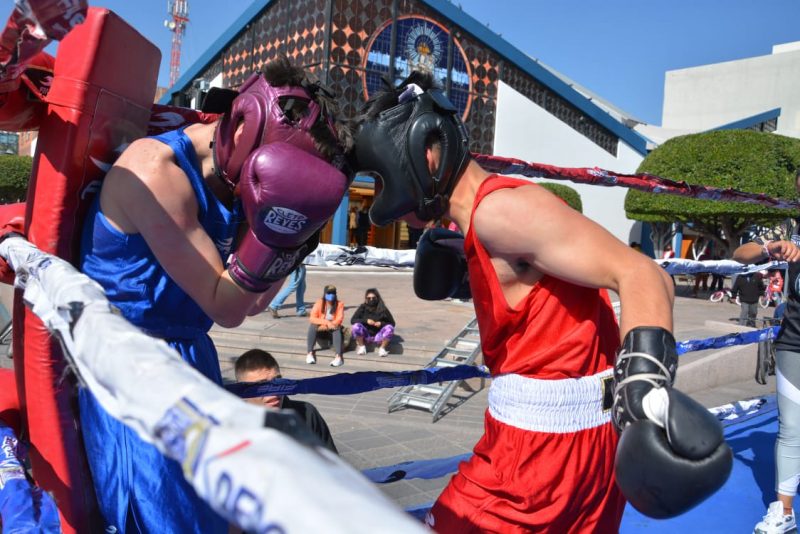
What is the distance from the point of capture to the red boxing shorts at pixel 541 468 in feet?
4.68

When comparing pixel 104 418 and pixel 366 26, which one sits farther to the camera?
pixel 366 26

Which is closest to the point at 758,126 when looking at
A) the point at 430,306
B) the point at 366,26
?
the point at 366,26

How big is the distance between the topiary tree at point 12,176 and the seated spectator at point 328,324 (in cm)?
1965

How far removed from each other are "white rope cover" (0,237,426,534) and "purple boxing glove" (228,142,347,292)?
542 mm

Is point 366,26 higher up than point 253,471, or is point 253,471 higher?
point 366,26

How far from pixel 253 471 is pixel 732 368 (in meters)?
7.56

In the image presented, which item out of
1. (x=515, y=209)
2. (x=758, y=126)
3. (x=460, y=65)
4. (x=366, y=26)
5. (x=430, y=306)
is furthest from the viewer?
(x=758, y=126)

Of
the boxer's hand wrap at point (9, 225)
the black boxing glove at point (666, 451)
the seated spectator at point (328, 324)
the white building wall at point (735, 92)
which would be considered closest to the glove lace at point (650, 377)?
the black boxing glove at point (666, 451)

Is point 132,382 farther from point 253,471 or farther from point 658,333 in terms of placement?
point 658,333

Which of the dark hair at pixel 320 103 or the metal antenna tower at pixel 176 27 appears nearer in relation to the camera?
the dark hair at pixel 320 103

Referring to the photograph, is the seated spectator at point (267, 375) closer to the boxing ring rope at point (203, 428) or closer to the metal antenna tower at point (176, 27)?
the boxing ring rope at point (203, 428)

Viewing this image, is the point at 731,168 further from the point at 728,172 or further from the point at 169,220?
the point at 169,220

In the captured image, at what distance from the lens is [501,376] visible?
5.11ft

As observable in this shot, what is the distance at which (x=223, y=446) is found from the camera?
534 mm
